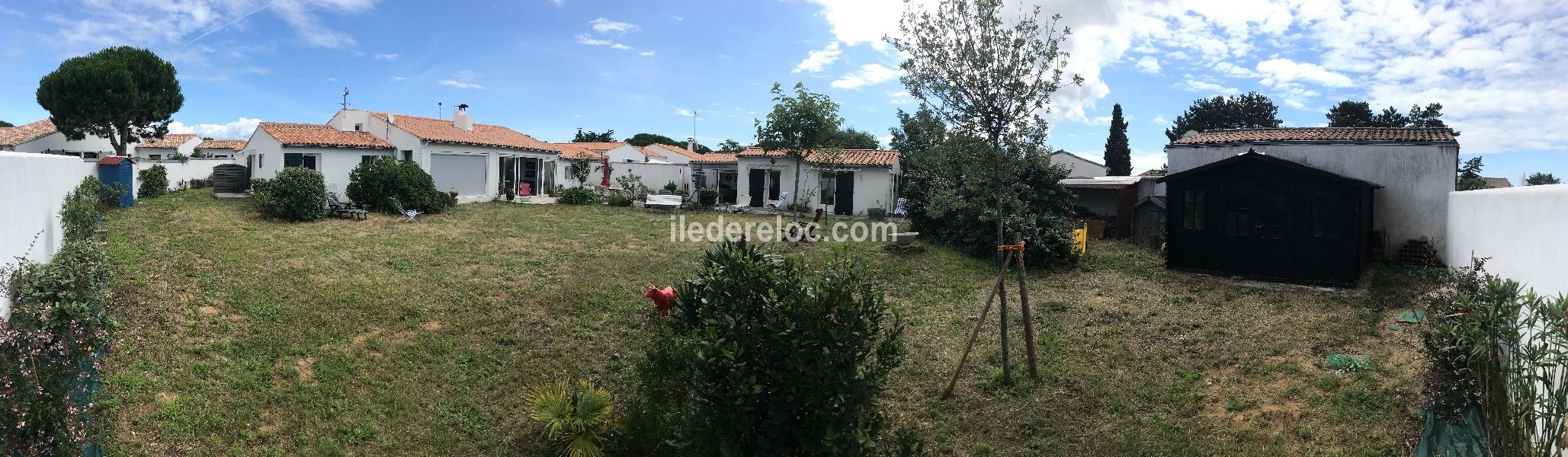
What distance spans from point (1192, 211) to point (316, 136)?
2579 centimetres

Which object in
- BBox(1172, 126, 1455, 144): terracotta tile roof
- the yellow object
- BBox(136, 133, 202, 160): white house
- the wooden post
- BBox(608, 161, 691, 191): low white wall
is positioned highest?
BBox(136, 133, 202, 160): white house

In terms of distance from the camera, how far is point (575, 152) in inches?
1420

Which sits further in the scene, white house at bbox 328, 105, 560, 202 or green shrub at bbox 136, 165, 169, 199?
white house at bbox 328, 105, 560, 202

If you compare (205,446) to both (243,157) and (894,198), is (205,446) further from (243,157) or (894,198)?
(243,157)

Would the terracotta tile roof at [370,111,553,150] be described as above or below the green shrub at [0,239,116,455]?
above

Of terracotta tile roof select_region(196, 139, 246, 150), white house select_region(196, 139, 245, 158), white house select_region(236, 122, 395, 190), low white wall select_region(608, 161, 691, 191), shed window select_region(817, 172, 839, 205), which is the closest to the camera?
white house select_region(236, 122, 395, 190)

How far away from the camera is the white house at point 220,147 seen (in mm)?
44719

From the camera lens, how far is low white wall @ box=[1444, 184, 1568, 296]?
541cm

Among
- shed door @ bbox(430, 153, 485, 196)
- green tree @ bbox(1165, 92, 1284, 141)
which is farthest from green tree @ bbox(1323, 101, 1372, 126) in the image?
shed door @ bbox(430, 153, 485, 196)

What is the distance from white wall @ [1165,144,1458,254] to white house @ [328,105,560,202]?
959 inches

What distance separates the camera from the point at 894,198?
87.4 ft

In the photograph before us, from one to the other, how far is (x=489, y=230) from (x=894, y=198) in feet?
47.7

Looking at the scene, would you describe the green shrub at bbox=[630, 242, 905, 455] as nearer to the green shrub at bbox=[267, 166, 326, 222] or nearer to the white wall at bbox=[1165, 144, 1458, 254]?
the green shrub at bbox=[267, 166, 326, 222]

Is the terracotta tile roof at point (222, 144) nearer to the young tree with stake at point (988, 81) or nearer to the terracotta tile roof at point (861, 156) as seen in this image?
the terracotta tile roof at point (861, 156)
